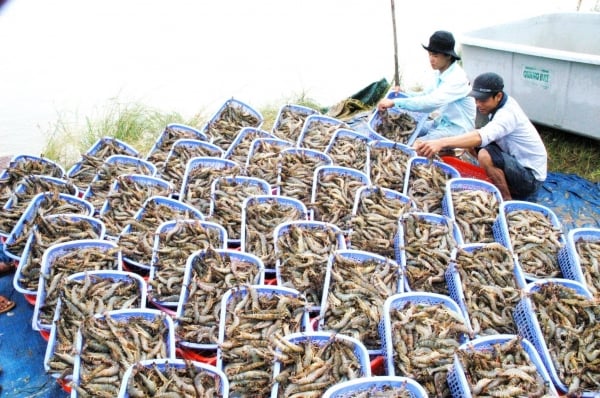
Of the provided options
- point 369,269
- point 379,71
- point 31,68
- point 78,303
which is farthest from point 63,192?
point 379,71

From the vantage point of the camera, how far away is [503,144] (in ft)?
20.2

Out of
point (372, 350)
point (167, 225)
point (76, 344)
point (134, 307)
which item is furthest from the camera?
point (167, 225)

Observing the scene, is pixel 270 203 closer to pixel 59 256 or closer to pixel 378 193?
pixel 378 193

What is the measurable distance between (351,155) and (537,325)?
10.5ft

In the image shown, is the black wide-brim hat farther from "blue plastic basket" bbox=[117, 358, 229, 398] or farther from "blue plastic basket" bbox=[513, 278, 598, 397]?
"blue plastic basket" bbox=[117, 358, 229, 398]

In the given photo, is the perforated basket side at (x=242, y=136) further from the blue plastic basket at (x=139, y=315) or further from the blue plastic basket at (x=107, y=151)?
the blue plastic basket at (x=139, y=315)

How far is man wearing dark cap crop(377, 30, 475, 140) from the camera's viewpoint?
6.52 metres

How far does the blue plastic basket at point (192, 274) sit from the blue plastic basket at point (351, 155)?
7.14 ft

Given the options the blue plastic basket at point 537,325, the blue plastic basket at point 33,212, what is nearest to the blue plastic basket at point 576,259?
the blue plastic basket at point 537,325

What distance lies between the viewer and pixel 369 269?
420 cm

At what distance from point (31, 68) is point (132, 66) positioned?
1978mm

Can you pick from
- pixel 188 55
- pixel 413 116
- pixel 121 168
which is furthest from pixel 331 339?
pixel 188 55

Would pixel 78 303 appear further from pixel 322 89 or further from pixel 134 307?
pixel 322 89

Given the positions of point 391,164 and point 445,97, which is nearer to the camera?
point 391,164
